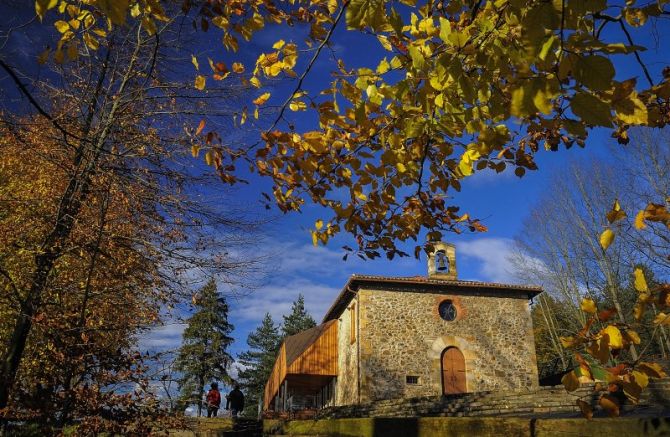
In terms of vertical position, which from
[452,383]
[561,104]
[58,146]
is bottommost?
[452,383]

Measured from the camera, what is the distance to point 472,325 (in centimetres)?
1877

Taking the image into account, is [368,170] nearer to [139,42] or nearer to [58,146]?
[139,42]

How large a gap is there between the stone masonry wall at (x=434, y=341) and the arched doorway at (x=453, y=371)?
195 mm

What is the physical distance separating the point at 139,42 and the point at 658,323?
7.17m

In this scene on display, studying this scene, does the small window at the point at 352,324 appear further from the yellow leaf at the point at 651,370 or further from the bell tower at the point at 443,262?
the yellow leaf at the point at 651,370

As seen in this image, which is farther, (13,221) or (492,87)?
(13,221)

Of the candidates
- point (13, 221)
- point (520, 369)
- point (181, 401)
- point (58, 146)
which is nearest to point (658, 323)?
point (181, 401)

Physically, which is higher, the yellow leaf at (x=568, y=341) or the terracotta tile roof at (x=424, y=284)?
the terracotta tile roof at (x=424, y=284)

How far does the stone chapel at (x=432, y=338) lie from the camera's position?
17.4 m

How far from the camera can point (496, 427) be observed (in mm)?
2438

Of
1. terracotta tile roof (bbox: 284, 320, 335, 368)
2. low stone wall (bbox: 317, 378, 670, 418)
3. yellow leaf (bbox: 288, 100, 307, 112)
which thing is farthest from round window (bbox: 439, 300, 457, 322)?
yellow leaf (bbox: 288, 100, 307, 112)

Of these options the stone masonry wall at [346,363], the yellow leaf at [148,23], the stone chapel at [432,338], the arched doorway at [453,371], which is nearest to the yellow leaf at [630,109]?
the yellow leaf at [148,23]

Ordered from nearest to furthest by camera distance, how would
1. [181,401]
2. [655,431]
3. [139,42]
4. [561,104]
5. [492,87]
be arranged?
[655,431] → [492,87] → [561,104] → [181,401] → [139,42]

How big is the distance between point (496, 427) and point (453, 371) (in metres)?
16.7
